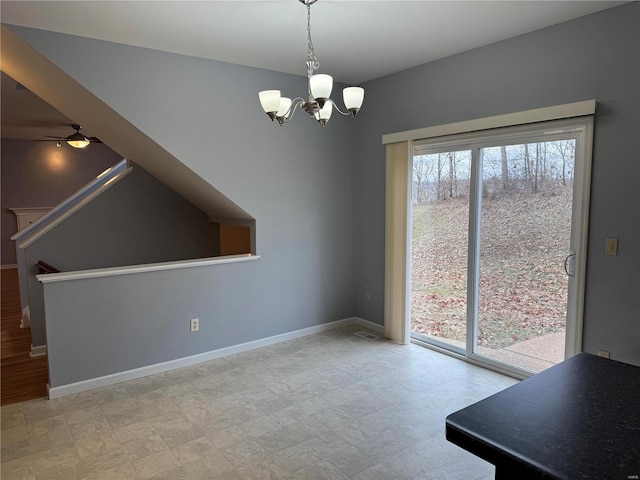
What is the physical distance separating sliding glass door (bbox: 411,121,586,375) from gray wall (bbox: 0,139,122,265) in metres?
7.93

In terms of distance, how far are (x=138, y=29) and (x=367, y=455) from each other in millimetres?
3270

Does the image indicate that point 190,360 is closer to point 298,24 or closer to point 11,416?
point 11,416

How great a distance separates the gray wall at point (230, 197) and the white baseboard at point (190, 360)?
0.20 feet

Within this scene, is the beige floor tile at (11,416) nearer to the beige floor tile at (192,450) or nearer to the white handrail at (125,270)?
the white handrail at (125,270)

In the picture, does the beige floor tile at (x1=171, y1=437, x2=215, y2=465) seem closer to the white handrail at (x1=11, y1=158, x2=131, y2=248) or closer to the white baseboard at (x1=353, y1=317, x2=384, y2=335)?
the white baseboard at (x1=353, y1=317, x2=384, y2=335)

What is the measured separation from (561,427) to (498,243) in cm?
268

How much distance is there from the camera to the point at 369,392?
128 inches

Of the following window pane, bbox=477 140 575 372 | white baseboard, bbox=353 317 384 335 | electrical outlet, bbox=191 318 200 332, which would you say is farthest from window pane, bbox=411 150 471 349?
electrical outlet, bbox=191 318 200 332

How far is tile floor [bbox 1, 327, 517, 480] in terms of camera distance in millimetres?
2373

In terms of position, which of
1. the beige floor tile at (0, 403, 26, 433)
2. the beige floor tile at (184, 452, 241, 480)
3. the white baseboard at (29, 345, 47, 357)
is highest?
the white baseboard at (29, 345, 47, 357)

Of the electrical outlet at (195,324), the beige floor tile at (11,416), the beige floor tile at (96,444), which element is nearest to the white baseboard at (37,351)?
the beige floor tile at (11,416)

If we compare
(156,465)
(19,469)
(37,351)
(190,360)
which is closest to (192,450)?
(156,465)

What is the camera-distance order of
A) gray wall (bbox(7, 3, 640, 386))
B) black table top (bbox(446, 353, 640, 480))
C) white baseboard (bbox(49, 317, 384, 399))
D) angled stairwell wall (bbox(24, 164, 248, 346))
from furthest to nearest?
1. angled stairwell wall (bbox(24, 164, 248, 346))
2. white baseboard (bbox(49, 317, 384, 399))
3. gray wall (bbox(7, 3, 640, 386))
4. black table top (bbox(446, 353, 640, 480))

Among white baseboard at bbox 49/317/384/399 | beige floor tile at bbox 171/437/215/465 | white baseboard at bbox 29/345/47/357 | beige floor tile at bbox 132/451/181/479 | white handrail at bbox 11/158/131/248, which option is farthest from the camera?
white handrail at bbox 11/158/131/248
